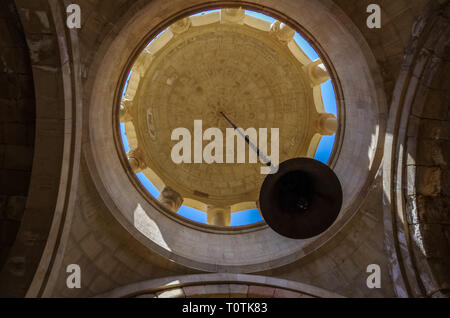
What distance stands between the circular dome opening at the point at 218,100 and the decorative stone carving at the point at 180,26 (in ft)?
0.13

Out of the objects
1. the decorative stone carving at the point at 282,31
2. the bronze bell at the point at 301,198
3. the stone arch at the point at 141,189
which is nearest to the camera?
the bronze bell at the point at 301,198

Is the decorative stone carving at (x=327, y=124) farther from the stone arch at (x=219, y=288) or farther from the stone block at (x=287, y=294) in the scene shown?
the stone block at (x=287, y=294)

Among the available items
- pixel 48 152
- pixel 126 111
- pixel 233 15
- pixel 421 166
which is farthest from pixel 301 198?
pixel 126 111

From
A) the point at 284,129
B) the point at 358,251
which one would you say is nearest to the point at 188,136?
the point at 284,129

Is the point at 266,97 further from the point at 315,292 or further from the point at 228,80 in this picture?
the point at 315,292

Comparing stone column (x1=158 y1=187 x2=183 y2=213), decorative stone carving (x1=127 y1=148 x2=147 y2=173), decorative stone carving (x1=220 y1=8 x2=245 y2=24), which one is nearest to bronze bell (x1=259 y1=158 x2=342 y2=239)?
stone column (x1=158 y1=187 x2=183 y2=213)

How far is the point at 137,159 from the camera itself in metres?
13.7

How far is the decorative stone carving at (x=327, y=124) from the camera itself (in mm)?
13164

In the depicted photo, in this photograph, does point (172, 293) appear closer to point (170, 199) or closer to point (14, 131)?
point (14, 131)

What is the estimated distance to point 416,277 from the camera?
6234 mm

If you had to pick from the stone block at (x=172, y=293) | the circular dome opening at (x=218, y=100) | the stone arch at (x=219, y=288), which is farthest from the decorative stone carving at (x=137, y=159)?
the stone block at (x=172, y=293)

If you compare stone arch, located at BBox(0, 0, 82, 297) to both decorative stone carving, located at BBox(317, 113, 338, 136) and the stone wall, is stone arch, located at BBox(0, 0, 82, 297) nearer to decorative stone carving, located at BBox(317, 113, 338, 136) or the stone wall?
the stone wall

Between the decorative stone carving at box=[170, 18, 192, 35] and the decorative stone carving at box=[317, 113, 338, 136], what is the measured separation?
664 centimetres

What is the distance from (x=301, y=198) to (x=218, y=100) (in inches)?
454
